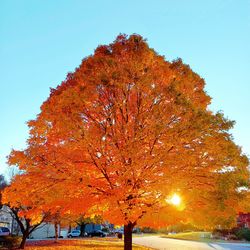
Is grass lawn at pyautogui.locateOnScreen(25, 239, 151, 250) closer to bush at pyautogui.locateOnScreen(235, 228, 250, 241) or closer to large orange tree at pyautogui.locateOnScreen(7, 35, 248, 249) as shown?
large orange tree at pyautogui.locateOnScreen(7, 35, 248, 249)

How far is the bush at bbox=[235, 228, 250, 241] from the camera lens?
5200 centimetres

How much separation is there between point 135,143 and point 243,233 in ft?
153

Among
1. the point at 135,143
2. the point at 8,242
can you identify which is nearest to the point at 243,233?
the point at 8,242

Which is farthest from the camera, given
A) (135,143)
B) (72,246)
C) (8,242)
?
(72,246)

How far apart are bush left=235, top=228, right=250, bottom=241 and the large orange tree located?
43.8 meters

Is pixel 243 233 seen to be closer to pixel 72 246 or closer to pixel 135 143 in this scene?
pixel 72 246

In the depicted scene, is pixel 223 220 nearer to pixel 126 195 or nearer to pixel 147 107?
pixel 126 195

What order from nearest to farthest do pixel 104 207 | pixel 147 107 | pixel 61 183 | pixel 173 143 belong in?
pixel 173 143, pixel 61 183, pixel 147 107, pixel 104 207

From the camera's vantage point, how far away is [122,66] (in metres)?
14.1

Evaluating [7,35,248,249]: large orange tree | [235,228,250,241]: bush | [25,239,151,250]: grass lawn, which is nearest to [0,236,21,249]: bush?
[25,239,151,250]: grass lawn

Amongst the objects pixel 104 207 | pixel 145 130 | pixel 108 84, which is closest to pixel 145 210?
pixel 104 207

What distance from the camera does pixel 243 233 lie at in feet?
173

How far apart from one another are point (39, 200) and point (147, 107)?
5.88 meters

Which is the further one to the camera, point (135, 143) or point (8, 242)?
point (8, 242)
